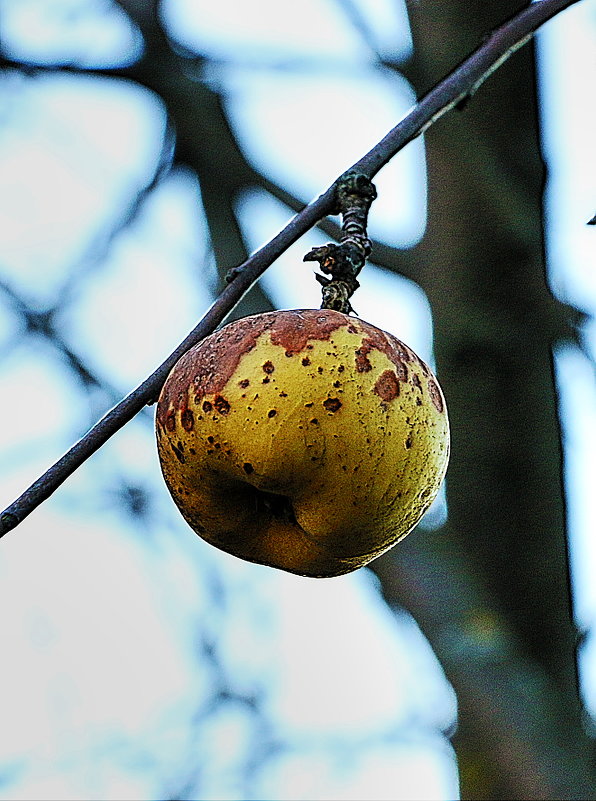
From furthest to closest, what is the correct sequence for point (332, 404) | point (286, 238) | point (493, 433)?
point (493, 433)
point (286, 238)
point (332, 404)

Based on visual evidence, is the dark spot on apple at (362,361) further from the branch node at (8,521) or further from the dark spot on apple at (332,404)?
the branch node at (8,521)

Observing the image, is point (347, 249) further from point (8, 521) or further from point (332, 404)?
point (8, 521)

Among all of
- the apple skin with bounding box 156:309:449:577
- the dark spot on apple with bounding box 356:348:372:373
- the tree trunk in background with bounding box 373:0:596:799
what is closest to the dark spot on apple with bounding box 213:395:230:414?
the apple skin with bounding box 156:309:449:577

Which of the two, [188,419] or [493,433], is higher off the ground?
[188,419]

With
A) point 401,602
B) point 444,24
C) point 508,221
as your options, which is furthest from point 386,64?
point 401,602

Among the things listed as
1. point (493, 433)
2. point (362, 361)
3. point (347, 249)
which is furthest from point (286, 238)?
point (493, 433)
